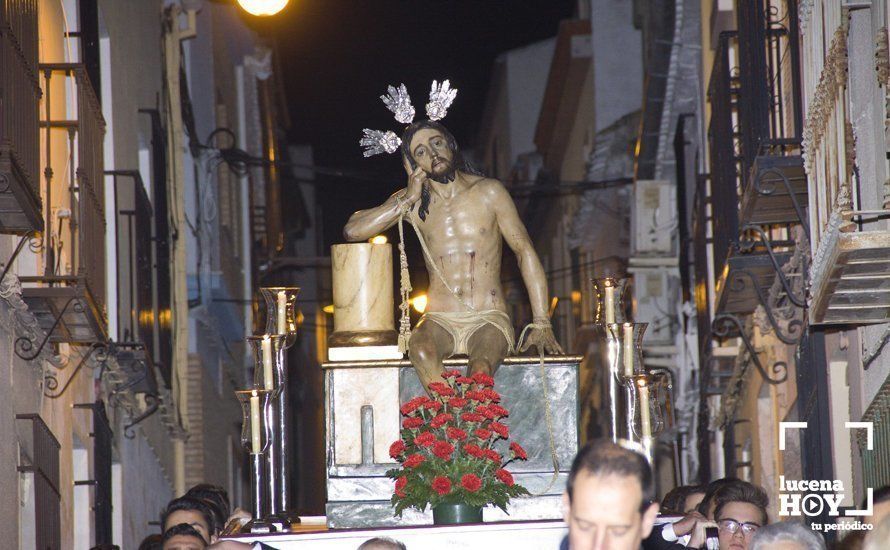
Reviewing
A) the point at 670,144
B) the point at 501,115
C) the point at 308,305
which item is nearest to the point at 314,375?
the point at 308,305

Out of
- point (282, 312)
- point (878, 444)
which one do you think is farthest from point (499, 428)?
point (878, 444)

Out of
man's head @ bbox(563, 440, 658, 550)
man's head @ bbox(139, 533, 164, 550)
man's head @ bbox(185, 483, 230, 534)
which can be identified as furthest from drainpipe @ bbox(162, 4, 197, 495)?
man's head @ bbox(563, 440, 658, 550)

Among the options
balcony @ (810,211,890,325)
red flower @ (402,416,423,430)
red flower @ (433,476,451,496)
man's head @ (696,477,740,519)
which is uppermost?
balcony @ (810,211,890,325)

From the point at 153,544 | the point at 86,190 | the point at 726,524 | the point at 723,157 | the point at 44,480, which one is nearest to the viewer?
the point at 726,524

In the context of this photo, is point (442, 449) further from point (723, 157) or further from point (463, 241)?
point (723, 157)

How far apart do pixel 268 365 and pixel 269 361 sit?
0.08 feet

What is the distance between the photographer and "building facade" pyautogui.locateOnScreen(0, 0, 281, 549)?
1259cm

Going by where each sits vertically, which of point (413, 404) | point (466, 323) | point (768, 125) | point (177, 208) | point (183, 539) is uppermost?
point (177, 208)

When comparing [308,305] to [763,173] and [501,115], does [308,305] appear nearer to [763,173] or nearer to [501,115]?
[501,115]

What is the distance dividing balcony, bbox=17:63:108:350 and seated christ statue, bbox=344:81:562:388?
310 centimetres

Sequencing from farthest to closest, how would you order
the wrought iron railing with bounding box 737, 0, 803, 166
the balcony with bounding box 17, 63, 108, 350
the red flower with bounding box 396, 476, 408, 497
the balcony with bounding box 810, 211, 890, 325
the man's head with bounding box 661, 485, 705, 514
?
the wrought iron railing with bounding box 737, 0, 803, 166 → the balcony with bounding box 17, 63, 108, 350 → the man's head with bounding box 661, 485, 705, 514 → the red flower with bounding box 396, 476, 408, 497 → the balcony with bounding box 810, 211, 890, 325

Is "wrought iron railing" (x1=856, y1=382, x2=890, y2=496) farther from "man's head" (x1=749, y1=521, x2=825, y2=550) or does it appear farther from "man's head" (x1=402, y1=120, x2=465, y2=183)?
"man's head" (x1=749, y1=521, x2=825, y2=550)

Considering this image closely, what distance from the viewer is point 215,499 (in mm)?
12812

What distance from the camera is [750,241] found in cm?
1474
